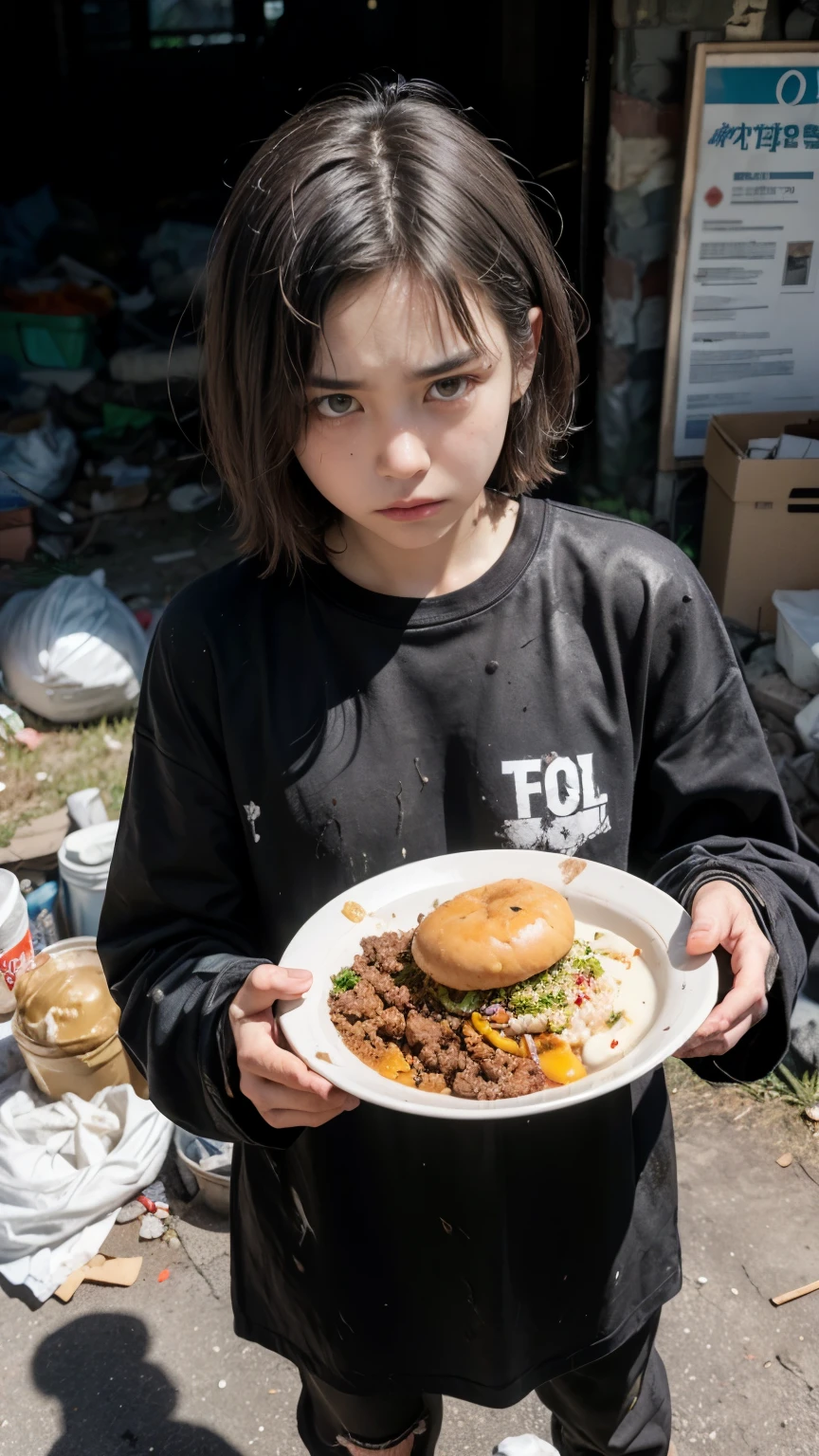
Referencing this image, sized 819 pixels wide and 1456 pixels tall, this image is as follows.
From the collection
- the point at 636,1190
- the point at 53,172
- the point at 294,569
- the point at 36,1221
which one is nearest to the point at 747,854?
the point at 636,1190

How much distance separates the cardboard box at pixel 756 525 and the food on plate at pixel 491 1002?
375 cm

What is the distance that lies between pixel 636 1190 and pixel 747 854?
0.57 metres

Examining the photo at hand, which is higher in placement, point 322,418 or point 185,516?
point 322,418

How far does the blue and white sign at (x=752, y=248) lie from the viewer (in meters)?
5.03

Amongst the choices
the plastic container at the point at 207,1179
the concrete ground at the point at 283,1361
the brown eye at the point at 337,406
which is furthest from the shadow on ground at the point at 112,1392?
the brown eye at the point at 337,406

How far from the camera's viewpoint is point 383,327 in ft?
4.48

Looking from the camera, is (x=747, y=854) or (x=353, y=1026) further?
(x=747, y=854)

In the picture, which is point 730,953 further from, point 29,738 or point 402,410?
point 29,738

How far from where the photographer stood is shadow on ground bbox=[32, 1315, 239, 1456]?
Answer: 9.15 ft

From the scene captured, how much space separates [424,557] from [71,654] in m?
3.94

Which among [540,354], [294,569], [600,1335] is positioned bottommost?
[600,1335]

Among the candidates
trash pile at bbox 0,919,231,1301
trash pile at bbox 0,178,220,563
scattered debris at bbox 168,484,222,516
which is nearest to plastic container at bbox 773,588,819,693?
trash pile at bbox 0,919,231,1301

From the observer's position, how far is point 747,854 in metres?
1.59

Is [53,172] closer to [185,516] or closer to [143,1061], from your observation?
[185,516]
